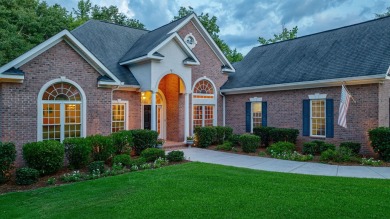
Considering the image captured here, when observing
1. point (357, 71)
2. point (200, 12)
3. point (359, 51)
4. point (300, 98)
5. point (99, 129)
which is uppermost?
point (200, 12)

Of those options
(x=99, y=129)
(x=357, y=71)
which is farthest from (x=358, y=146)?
(x=99, y=129)

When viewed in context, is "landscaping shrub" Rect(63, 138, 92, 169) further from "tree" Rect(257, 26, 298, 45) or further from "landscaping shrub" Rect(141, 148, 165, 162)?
"tree" Rect(257, 26, 298, 45)

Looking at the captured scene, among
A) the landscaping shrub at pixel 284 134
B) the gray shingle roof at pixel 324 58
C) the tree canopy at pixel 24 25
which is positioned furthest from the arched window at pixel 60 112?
the tree canopy at pixel 24 25

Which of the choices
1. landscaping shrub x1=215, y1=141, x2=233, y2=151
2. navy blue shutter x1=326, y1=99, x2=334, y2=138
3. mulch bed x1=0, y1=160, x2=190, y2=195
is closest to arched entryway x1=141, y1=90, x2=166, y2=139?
landscaping shrub x1=215, y1=141, x2=233, y2=151

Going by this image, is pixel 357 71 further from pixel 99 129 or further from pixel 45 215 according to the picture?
pixel 45 215

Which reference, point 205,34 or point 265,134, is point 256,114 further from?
point 205,34

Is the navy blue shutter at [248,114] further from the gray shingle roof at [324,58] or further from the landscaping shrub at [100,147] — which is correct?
the landscaping shrub at [100,147]

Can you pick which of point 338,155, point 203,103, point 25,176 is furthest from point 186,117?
point 25,176

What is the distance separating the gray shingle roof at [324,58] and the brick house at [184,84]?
0.20ft

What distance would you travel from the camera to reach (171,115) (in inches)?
685

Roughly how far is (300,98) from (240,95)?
402cm

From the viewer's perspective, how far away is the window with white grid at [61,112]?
421 inches

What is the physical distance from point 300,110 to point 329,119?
1.55 metres

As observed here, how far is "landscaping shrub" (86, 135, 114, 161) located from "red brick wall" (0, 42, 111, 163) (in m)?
1.35
